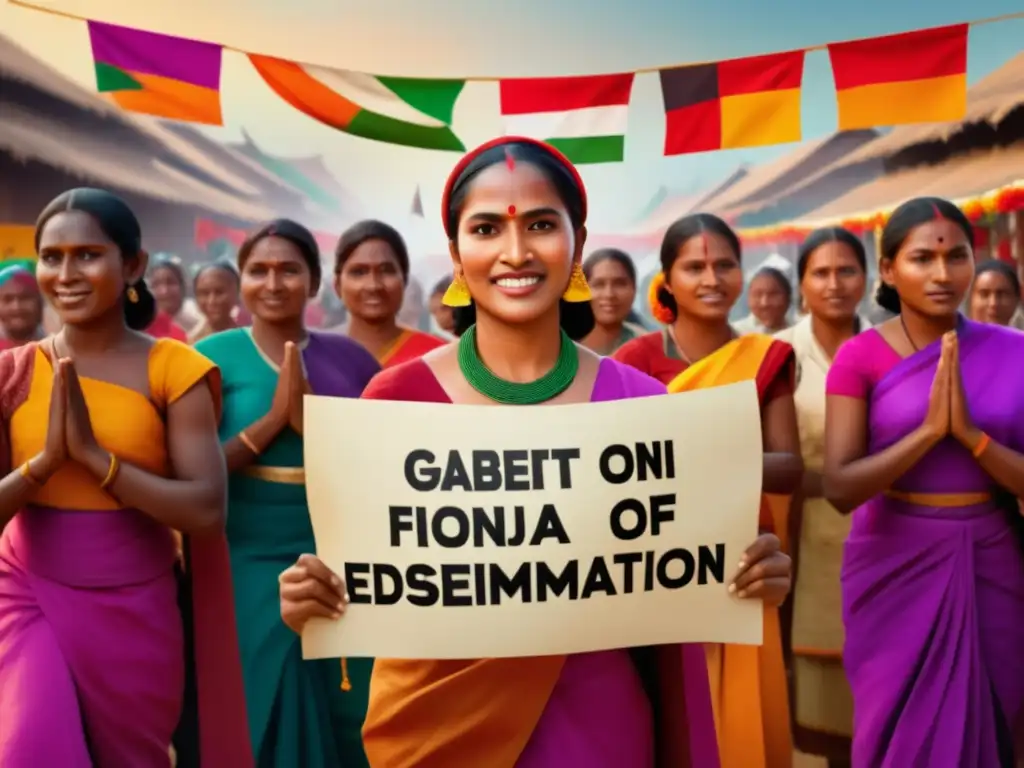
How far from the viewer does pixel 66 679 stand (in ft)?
7.21

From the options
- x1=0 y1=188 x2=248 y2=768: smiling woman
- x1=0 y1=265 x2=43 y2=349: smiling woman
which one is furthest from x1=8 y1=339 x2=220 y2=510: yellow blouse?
x1=0 y1=265 x2=43 y2=349: smiling woman

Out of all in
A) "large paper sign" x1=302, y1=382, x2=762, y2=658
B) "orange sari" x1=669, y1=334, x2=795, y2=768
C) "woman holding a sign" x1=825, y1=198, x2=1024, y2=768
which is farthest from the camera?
"orange sari" x1=669, y1=334, x2=795, y2=768

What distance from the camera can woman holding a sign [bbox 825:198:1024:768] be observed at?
8.50 feet

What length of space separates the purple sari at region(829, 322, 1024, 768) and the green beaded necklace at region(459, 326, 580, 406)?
1348 millimetres

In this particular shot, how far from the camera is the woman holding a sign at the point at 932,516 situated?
2.59 meters

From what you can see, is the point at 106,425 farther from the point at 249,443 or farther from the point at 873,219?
the point at 873,219

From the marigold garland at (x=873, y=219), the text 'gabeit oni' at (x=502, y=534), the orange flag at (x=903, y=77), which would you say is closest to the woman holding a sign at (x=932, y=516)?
the text 'gabeit oni' at (x=502, y=534)

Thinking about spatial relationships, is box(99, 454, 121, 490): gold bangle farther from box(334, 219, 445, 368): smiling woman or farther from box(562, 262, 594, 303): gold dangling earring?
box(334, 219, 445, 368): smiling woman

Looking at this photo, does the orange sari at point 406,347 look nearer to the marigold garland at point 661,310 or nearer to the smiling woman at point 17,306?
the marigold garland at point 661,310

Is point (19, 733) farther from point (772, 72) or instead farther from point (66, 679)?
point (772, 72)

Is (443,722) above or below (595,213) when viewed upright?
below

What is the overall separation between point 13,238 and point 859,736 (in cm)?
625

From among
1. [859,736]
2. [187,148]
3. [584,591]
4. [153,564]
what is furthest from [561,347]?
[187,148]

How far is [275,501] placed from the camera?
9.99 ft
